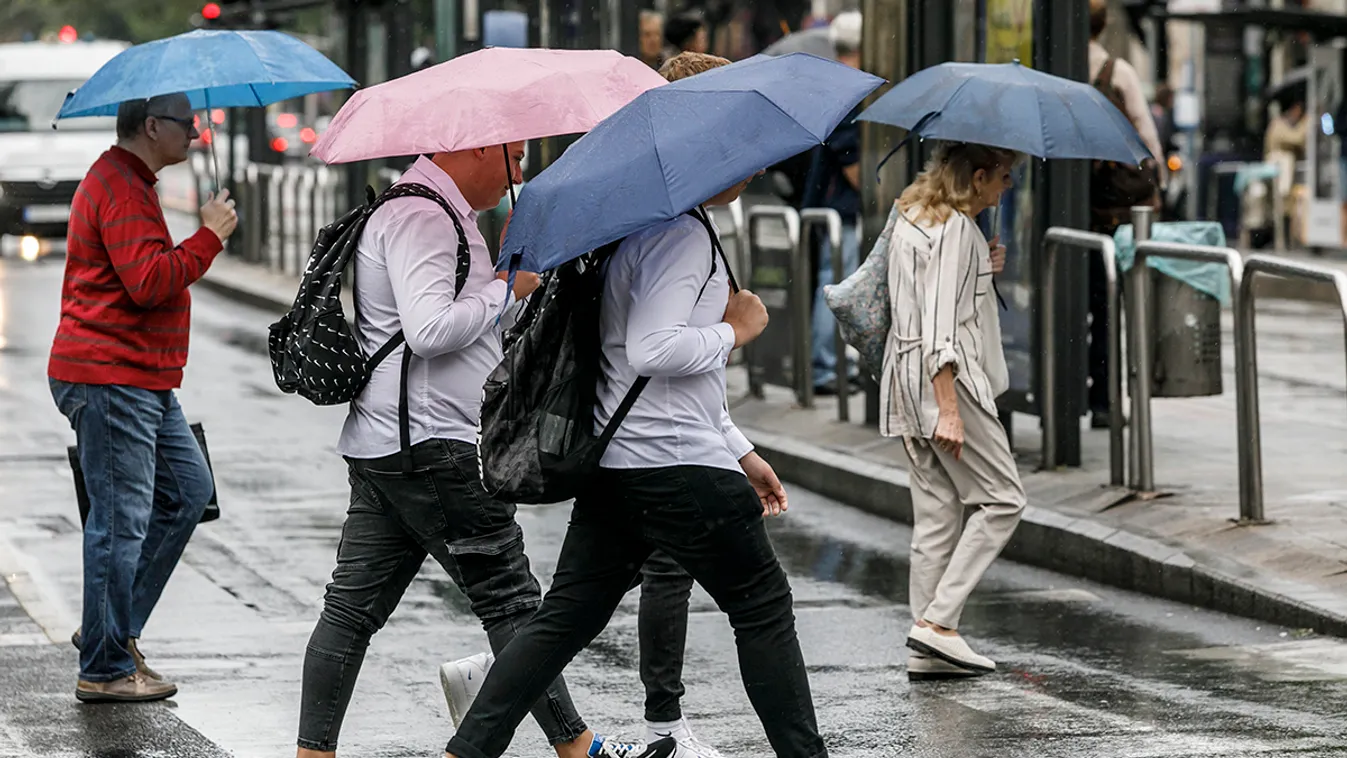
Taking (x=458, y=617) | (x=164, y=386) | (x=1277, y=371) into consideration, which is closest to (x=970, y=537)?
(x=458, y=617)

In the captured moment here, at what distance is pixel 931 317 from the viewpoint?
22.9ft

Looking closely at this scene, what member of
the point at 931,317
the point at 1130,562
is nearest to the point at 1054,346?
the point at 1130,562

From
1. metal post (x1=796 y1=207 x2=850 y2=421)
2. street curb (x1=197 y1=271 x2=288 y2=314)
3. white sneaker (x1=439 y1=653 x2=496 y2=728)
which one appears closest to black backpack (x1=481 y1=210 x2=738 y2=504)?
white sneaker (x1=439 y1=653 x2=496 y2=728)

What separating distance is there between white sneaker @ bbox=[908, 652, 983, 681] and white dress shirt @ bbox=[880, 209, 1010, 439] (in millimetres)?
652

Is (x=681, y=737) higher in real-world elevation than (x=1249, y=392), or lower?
lower

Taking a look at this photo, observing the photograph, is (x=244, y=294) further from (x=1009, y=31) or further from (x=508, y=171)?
(x=508, y=171)

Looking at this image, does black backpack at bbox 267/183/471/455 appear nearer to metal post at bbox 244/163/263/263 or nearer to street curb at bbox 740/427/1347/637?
street curb at bbox 740/427/1347/637

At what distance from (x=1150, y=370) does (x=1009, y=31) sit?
1.90 metres

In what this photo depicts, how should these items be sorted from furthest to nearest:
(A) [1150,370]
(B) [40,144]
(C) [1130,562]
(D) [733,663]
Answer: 1. (B) [40,144]
2. (A) [1150,370]
3. (C) [1130,562]
4. (D) [733,663]

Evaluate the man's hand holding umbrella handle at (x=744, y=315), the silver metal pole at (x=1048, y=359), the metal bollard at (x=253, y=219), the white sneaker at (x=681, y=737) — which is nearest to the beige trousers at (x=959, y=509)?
the white sneaker at (x=681, y=737)

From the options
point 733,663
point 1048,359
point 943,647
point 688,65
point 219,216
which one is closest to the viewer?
point 688,65

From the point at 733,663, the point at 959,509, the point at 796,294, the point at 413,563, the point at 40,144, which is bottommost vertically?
the point at 733,663

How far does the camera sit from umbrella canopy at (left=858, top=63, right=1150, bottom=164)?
702cm

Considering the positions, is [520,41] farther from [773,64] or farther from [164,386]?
[773,64]
